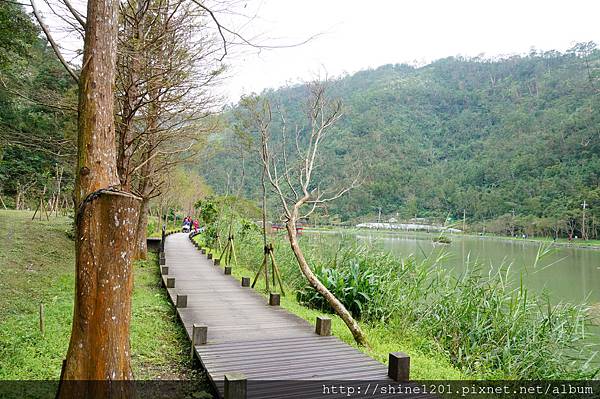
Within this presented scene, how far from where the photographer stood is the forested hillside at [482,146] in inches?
1369

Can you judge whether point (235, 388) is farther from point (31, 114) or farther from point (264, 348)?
point (31, 114)

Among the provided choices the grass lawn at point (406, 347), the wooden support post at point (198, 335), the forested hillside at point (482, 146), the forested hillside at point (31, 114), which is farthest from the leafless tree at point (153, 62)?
the forested hillside at point (482, 146)

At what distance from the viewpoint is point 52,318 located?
5.18m

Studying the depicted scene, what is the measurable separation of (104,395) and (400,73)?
9378cm

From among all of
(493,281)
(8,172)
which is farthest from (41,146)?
(8,172)

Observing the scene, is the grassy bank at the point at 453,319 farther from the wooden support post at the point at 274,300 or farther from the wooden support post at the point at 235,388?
the wooden support post at the point at 235,388

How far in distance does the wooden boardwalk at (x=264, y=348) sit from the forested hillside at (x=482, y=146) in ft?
47.2

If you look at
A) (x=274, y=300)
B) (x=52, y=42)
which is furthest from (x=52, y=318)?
(x=52, y=42)

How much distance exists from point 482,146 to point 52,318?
2385 inches

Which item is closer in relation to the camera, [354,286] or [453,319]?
[453,319]

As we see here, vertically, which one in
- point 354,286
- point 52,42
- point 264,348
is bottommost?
point 264,348

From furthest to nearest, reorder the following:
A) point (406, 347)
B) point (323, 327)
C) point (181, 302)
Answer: point (181, 302) → point (406, 347) → point (323, 327)

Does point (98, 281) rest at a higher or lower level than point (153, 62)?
lower

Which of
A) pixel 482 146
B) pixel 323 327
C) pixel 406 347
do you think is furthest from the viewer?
pixel 482 146
